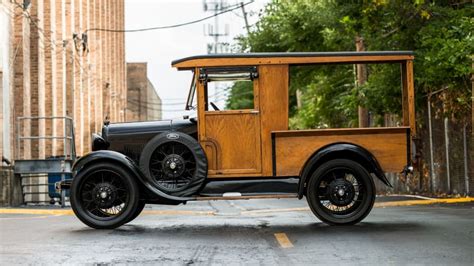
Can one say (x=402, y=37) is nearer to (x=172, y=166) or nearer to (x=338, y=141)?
(x=338, y=141)

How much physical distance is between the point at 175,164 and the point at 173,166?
37 millimetres

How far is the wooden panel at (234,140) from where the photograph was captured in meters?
11.0

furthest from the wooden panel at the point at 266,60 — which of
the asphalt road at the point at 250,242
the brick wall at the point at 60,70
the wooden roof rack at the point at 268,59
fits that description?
the brick wall at the point at 60,70

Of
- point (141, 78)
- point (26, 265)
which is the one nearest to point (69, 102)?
point (26, 265)

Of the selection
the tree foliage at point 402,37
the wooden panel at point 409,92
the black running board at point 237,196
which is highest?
the tree foliage at point 402,37

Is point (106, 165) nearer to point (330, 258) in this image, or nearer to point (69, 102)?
point (330, 258)

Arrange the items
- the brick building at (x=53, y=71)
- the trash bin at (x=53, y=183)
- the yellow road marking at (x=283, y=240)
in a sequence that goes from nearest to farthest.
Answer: the yellow road marking at (x=283, y=240) < the trash bin at (x=53, y=183) < the brick building at (x=53, y=71)

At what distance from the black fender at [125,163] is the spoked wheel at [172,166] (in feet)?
0.43

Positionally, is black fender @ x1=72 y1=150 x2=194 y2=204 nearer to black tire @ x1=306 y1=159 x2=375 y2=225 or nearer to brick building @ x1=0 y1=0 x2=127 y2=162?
black tire @ x1=306 y1=159 x2=375 y2=225

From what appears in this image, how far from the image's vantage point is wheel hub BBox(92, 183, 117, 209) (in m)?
11.0

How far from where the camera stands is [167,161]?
36.1 feet

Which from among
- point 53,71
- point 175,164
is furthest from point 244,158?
point 53,71

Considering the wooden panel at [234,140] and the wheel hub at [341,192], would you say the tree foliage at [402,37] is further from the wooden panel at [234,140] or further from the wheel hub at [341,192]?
the wooden panel at [234,140]

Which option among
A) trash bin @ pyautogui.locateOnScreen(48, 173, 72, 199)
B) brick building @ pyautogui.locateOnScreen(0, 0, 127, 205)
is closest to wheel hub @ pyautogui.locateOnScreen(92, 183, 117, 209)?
brick building @ pyautogui.locateOnScreen(0, 0, 127, 205)
